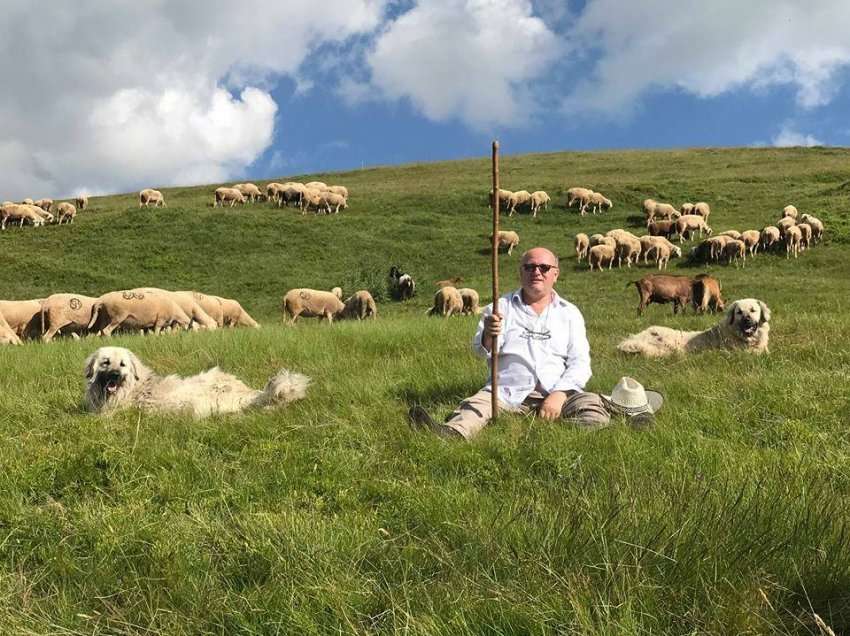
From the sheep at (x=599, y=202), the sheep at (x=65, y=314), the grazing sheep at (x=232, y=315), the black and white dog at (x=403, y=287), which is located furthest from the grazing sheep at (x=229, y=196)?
the sheep at (x=65, y=314)

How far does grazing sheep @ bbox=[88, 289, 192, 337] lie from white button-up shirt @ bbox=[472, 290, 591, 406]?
11857mm

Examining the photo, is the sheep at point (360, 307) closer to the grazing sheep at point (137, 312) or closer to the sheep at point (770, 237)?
the grazing sheep at point (137, 312)

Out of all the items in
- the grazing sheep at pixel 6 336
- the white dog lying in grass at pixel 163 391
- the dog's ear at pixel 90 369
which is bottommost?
the grazing sheep at pixel 6 336

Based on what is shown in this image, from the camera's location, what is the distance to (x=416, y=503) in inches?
129

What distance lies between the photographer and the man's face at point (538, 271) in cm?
566

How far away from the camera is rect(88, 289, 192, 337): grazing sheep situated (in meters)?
15.6

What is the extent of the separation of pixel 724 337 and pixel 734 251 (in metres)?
19.8

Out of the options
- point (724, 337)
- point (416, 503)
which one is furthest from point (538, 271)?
point (724, 337)

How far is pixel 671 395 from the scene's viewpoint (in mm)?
5840

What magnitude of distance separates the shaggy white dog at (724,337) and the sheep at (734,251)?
18746mm

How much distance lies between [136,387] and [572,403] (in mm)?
4381

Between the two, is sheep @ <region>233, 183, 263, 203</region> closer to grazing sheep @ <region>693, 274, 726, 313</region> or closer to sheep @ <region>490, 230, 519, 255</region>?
sheep @ <region>490, 230, 519, 255</region>

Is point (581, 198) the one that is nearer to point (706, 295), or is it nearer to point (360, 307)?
point (360, 307)

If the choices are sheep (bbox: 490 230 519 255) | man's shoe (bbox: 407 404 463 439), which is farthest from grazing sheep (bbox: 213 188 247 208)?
man's shoe (bbox: 407 404 463 439)
